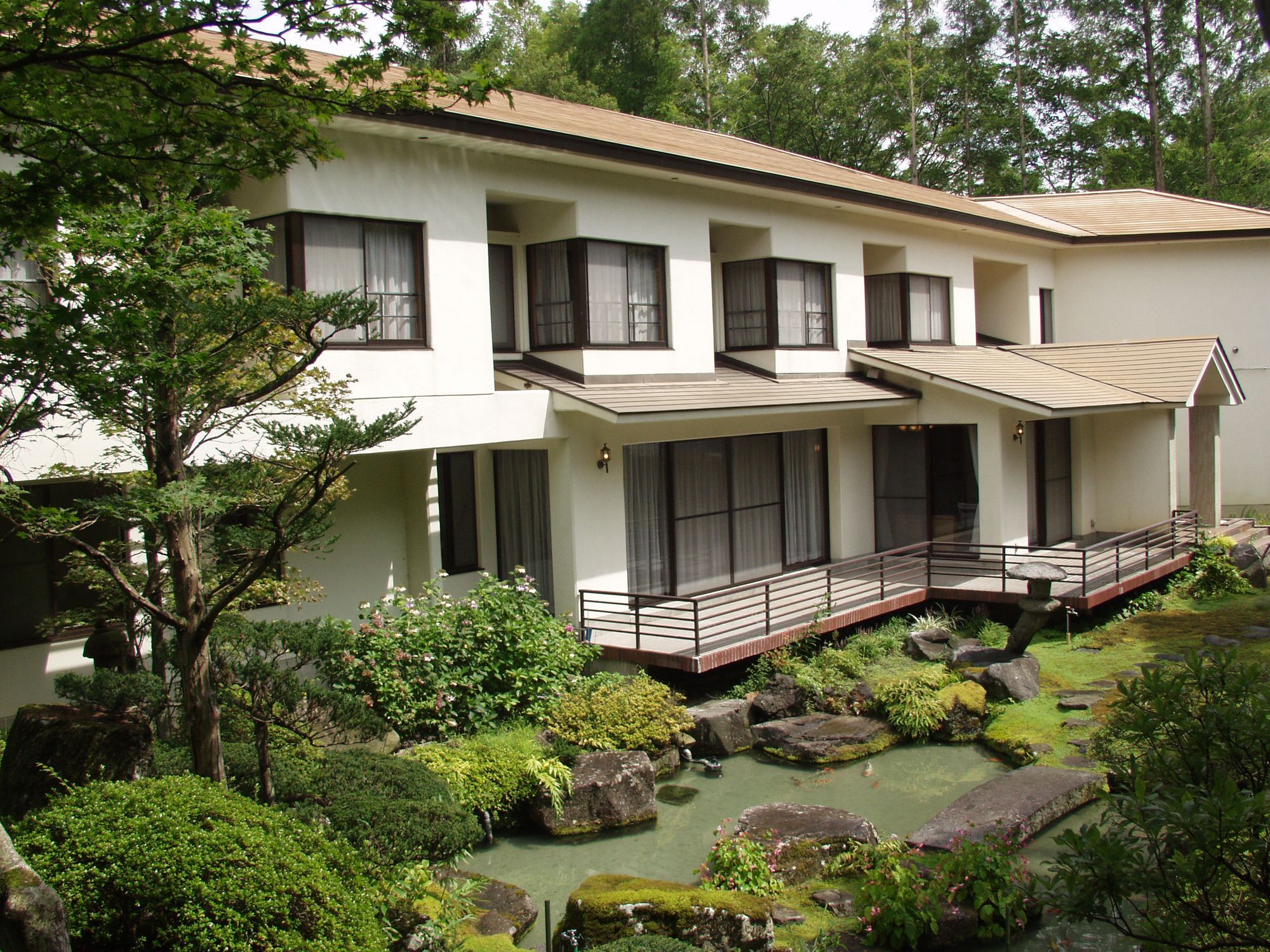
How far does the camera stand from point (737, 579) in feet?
56.3

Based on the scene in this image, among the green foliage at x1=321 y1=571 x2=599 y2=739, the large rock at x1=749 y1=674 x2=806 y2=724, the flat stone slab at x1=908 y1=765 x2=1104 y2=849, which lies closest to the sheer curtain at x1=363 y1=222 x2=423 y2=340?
the green foliage at x1=321 y1=571 x2=599 y2=739

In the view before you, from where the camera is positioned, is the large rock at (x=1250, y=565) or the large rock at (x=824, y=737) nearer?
the large rock at (x=824, y=737)

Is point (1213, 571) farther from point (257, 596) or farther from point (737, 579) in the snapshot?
point (257, 596)

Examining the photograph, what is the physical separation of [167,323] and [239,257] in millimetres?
796

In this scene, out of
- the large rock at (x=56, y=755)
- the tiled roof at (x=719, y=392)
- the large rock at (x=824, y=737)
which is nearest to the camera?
the large rock at (x=56, y=755)

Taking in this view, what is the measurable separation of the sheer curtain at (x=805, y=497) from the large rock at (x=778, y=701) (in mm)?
5355

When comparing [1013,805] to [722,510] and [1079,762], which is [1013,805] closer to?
[1079,762]

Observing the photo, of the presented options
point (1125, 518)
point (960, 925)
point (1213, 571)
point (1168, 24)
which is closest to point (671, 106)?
point (1168, 24)

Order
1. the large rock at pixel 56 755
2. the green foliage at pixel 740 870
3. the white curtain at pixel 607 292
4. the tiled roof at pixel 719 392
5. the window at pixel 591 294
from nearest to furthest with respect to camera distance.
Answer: the large rock at pixel 56 755 < the green foliage at pixel 740 870 < the tiled roof at pixel 719 392 < the window at pixel 591 294 < the white curtain at pixel 607 292

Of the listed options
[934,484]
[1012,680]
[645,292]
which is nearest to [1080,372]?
[934,484]

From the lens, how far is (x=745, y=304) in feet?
59.9

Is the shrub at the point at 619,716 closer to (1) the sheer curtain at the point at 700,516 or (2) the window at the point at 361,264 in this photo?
(1) the sheer curtain at the point at 700,516

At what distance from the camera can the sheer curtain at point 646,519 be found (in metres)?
15.4

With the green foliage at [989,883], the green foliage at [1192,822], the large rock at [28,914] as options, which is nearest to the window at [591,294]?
the green foliage at [989,883]
